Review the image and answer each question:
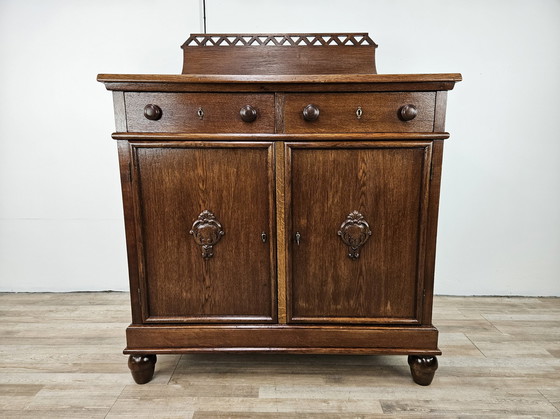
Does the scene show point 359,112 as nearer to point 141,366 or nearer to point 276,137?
point 276,137

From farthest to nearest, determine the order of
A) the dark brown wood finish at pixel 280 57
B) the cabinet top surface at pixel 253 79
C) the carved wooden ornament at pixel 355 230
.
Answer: the dark brown wood finish at pixel 280 57, the carved wooden ornament at pixel 355 230, the cabinet top surface at pixel 253 79

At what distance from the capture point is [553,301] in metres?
2.06

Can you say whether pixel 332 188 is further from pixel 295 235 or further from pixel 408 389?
pixel 408 389

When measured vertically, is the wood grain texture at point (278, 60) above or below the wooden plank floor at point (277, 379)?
above

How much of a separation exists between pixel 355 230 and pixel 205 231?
517 mm

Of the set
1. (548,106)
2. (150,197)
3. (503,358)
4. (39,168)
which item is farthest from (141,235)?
(548,106)

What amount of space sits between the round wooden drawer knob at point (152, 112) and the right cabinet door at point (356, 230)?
1.44 ft

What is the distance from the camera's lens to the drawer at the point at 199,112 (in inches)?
46.4

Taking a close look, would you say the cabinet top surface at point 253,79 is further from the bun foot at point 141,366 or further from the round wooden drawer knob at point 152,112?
the bun foot at point 141,366

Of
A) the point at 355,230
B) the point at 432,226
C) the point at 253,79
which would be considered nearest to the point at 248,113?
the point at 253,79

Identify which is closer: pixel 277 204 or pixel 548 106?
pixel 277 204

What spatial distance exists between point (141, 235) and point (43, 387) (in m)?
0.69

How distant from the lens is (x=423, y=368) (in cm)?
130

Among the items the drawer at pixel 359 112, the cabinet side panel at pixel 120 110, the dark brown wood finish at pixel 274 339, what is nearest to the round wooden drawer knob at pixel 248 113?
the drawer at pixel 359 112
